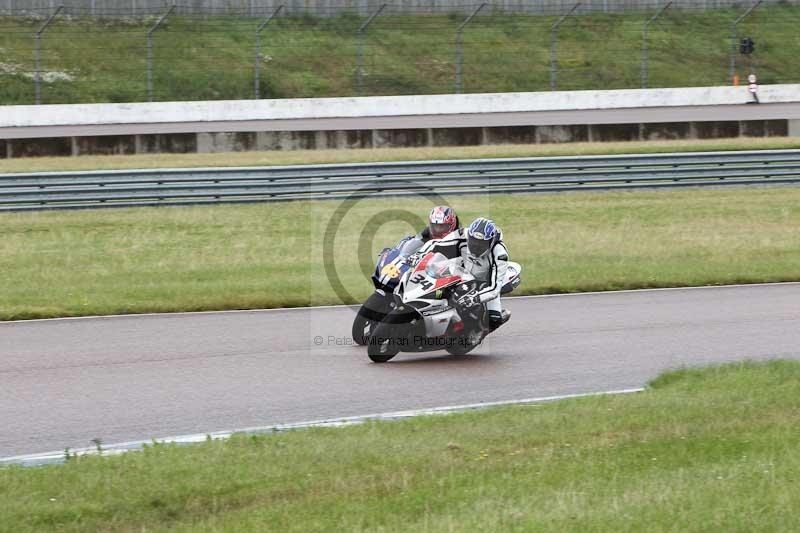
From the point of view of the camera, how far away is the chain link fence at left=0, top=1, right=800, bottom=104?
124ft

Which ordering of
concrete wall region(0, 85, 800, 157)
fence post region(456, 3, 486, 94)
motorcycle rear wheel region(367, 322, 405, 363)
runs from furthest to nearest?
fence post region(456, 3, 486, 94), concrete wall region(0, 85, 800, 157), motorcycle rear wheel region(367, 322, 405, 363)

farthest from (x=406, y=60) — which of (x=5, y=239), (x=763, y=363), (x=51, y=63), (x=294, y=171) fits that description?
(x=763, y=363)

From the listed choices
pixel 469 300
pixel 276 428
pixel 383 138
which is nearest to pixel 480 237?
pixel 469 300

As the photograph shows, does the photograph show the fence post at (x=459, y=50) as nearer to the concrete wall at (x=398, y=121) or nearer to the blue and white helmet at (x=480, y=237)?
the concrete wall at (x=398, y=121)

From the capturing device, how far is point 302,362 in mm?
10492

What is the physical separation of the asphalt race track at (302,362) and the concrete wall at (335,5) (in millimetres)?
28614

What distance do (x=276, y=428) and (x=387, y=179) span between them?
13.6m

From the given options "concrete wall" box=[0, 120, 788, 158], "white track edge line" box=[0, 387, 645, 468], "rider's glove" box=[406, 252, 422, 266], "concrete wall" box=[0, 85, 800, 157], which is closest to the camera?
"white track edge line" box=[0, 387, 645, 468]

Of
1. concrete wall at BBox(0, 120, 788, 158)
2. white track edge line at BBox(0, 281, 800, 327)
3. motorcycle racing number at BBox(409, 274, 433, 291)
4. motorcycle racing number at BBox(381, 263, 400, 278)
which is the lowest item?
white track edge line at BBox(0, 281, 800, 327)

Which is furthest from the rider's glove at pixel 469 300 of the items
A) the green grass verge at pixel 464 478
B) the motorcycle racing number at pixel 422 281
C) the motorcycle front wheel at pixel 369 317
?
the green grass verge at pixel 464 478

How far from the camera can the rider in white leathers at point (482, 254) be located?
10484mm

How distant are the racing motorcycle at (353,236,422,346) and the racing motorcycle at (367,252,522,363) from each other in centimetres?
10

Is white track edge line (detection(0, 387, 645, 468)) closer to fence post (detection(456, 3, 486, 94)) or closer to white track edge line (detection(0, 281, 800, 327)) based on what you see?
white track edge line (detection(0, 281, 800, 327))

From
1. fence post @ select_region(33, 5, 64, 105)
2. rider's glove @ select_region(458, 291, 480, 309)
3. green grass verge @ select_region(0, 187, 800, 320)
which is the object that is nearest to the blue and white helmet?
rider's glove @ select_region(458, 291, 480, 309)
